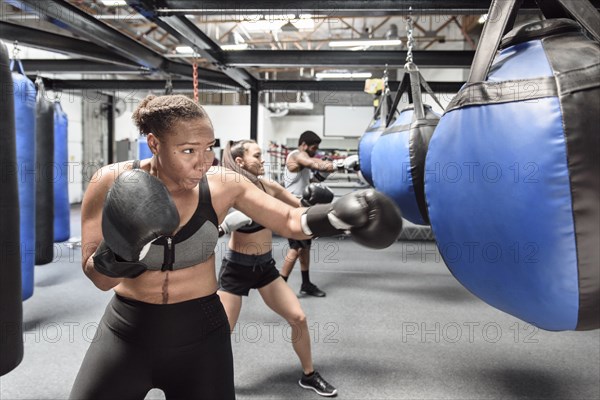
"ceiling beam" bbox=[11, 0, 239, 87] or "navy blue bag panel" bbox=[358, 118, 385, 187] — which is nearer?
"ceiling beam" bbox=[11, 0, 239, 87]

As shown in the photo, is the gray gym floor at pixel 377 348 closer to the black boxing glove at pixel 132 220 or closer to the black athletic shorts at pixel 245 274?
the black athletic shorts at pixel 245 274

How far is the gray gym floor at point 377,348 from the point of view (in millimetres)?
2381

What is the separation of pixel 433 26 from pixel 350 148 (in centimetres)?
348

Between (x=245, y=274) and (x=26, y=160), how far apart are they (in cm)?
134

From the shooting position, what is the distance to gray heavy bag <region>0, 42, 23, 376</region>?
4.29 feet

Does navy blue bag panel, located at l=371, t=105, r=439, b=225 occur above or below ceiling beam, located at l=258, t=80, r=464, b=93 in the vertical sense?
below

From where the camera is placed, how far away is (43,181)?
12.8ft

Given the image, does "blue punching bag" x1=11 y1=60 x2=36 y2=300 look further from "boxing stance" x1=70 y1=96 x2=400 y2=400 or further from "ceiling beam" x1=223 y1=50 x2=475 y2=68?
"ceiling beam" x1=223 y1=50 x2=475 y2=68

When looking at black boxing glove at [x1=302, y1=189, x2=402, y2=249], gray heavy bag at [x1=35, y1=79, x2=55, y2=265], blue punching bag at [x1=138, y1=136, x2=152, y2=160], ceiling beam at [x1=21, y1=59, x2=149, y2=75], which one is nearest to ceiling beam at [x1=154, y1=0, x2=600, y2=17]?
black boxing glove at [x1=302, y1=189, x2=402, y2=249]

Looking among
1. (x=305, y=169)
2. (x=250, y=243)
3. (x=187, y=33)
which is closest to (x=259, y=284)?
(x=250, y=243)

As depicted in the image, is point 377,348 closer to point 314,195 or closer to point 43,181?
point 314,195

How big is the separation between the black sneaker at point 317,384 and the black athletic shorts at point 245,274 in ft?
1.85

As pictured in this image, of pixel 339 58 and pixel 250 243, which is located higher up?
pixel 339 58

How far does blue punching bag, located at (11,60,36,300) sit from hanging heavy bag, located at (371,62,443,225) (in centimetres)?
180
